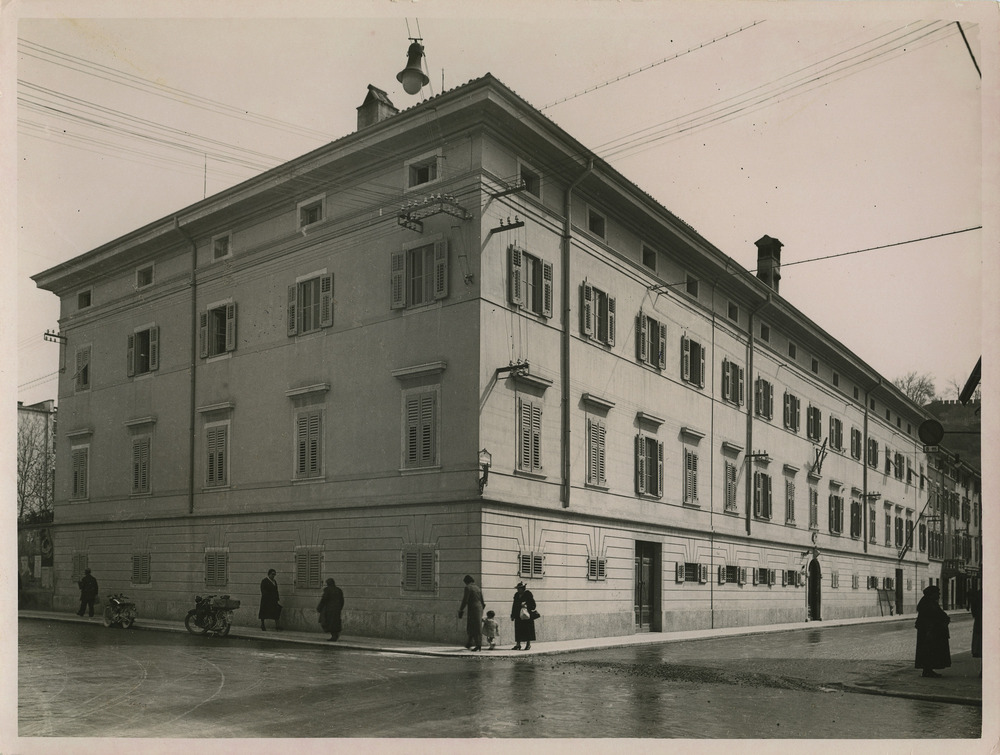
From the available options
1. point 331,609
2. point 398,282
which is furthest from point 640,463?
point 331,609

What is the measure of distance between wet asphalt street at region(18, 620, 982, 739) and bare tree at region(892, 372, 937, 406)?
5.48 meters

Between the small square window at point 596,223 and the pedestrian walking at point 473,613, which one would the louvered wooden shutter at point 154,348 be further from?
the small square window at point 596,223

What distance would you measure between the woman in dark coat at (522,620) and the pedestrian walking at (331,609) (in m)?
3.92

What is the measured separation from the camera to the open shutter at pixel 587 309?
25078 millimetres

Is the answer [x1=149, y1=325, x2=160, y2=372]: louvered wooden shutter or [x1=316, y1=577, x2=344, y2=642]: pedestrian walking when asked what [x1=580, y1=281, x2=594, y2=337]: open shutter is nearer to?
[x1=316, y1=577, x2=344, y2=642]: pedestrian walking

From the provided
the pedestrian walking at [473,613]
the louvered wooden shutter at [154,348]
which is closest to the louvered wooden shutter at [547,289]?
the pedestrian walking at [473,613]

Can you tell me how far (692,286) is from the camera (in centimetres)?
3134

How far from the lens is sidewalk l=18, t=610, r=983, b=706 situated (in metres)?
14.7

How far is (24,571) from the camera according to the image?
23812mm

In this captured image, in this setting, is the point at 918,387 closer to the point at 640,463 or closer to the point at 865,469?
the point at 640,463

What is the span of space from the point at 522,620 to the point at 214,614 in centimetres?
719

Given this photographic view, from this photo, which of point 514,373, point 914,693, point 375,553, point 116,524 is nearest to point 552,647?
point 375,553

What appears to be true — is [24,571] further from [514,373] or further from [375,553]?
[514,373]

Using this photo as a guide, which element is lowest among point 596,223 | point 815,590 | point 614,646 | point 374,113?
point 815,590
